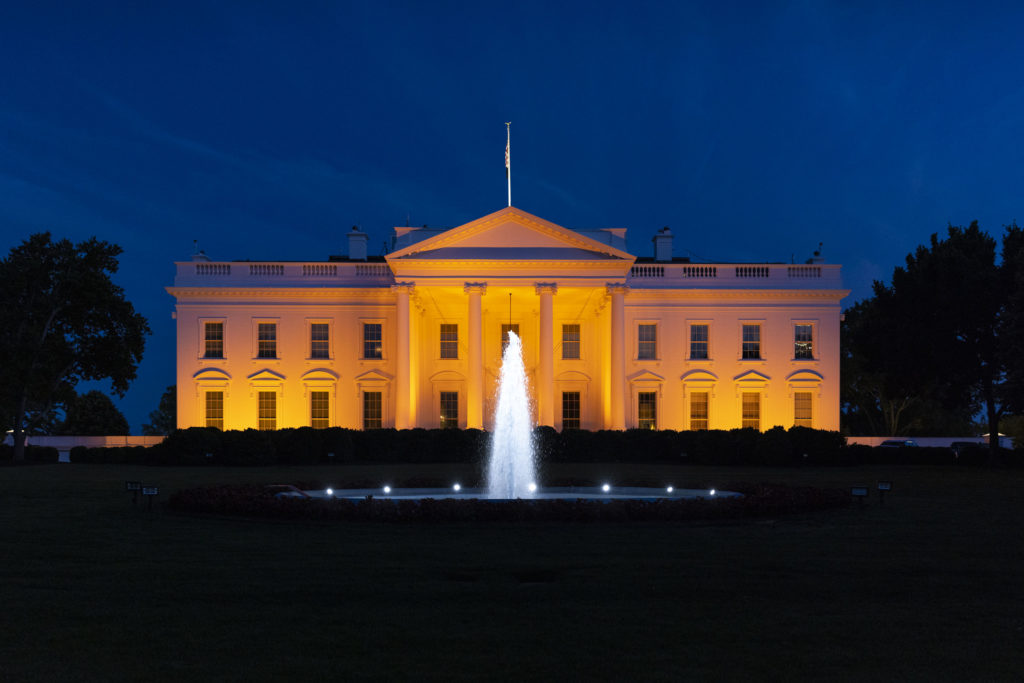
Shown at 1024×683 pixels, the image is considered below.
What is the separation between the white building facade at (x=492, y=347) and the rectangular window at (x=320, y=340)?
0.24 feet

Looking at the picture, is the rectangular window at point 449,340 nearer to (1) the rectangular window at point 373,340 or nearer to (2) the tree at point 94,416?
(1) the rectangular window at point 373,340

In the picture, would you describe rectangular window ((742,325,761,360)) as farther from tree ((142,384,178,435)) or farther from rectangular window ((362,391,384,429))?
tree ((142,384,178,435))

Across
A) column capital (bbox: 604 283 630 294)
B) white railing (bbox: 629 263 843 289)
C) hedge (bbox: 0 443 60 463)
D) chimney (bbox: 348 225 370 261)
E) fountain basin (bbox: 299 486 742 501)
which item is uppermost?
chimney (bbox: 348 225 370 261)

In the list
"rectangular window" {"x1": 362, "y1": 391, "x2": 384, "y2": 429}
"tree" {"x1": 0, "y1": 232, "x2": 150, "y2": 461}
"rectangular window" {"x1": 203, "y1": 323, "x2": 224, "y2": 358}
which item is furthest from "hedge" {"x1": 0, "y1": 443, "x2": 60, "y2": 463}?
"rectangular window" {"x1": 362, "y1": 391, "x2": 384, "y2": 429}

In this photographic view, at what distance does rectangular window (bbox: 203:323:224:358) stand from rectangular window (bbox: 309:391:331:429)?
5.39m

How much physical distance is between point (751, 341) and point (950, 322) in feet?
38.6

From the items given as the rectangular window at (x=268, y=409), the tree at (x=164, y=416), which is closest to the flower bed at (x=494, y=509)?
the rectangular window at (x=268, y=409)

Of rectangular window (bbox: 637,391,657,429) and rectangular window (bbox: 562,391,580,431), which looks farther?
→ rectangular window (bbox: 562,391,580,431)

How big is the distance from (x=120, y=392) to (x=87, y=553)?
96.9ft

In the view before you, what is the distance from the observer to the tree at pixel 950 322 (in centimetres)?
3206

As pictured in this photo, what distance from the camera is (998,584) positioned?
898 centimetres

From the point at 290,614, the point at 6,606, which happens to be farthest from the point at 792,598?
the point at 6,606

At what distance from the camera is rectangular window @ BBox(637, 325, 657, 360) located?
1711 inches

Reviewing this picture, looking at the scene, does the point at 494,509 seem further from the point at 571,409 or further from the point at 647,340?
the point at 647,340
